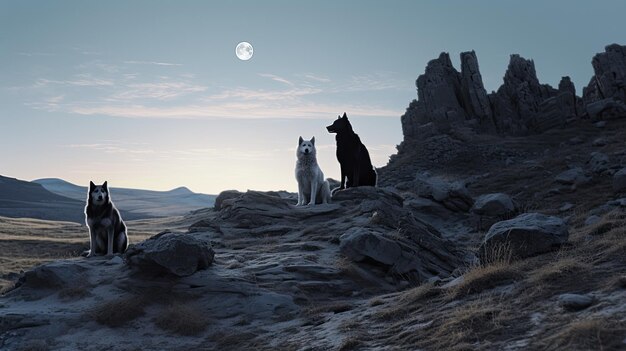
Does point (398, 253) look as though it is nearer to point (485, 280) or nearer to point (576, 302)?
point (485, 280)

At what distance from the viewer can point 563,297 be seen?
785 cm

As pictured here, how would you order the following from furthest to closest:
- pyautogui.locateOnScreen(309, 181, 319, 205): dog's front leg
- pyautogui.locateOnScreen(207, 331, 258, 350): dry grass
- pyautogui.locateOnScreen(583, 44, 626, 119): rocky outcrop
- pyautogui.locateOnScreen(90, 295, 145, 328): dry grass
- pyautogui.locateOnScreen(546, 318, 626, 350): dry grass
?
pyautogui.locateOnScreen(583, 44, 626, 119): rocky outcrop → pyautogui.locateOnScreen(309, 181, 319, 205): dog's front leg → pyautogui.locateOnScreen(90, 295, 145, 328): dry grass → pyautogui.locateOnScreen(207, 331, 258, 350): dry grass → pyautogui.locateOnScreen(546, 318, 626, 350): dry grass

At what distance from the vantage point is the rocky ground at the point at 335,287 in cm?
798

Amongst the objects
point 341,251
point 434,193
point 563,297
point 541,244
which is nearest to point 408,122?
point 434,193

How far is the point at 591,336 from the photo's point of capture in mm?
6535

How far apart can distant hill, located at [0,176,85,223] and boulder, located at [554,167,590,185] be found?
120m

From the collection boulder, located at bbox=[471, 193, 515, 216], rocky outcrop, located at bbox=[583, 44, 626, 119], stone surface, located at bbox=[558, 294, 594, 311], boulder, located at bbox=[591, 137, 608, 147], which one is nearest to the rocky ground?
stone surface, located at bbox=[558, 294, 594, 311]

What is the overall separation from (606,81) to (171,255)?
4905cm

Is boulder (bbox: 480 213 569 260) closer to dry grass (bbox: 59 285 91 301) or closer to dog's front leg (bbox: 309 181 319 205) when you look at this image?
dry grass (bbox: 59 285 91 301)

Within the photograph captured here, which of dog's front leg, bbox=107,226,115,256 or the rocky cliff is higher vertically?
the rocky cliff

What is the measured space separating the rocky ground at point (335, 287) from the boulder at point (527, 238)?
28 mm

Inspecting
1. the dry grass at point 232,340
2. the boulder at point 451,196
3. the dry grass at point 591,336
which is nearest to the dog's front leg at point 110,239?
the dry grass at point 232,340

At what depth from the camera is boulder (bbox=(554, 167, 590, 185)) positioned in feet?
100

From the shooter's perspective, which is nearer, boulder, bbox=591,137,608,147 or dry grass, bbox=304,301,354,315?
dry grass, bbox=304,301,354,315
